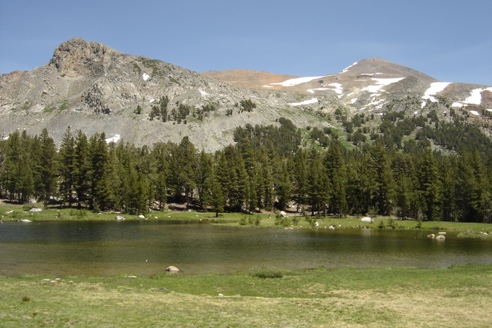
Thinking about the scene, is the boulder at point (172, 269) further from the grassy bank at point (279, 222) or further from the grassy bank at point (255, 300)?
the grassy bank at point (279, 222)

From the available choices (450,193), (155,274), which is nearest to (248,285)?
(155,274)

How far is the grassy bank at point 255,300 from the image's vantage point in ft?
55.8

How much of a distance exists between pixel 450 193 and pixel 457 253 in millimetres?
54050

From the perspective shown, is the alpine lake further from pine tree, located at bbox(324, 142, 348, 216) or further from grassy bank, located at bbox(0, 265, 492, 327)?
pine tree, located at bbox(324, 142, 348, 216)

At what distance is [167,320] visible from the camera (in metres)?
16.8

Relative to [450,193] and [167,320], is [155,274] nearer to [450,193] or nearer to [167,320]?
[167,320]

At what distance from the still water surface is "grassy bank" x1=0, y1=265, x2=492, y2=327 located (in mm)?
6204

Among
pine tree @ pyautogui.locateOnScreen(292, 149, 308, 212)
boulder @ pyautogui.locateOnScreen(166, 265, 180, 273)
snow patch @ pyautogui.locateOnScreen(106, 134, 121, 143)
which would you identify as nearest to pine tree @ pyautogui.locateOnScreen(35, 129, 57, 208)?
pine tree @ pyautogui.locateOnScreen(292, 149, 308, 212)

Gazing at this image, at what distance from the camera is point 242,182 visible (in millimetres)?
108750

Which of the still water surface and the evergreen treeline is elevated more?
the evergreen treeline

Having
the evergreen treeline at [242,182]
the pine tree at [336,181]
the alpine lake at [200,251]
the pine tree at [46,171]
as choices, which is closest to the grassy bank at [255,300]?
the alpine lake at [200,251]

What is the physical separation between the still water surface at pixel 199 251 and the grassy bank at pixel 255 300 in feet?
20.4

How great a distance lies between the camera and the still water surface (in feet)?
115

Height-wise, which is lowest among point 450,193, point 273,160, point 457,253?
point 457,253
